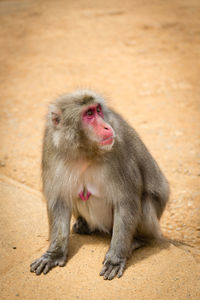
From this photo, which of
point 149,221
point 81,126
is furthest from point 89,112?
point 149,221

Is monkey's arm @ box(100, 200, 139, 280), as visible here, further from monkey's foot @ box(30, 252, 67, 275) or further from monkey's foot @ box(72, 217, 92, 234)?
monkey's foot @ box(72, 217, 92, 234)

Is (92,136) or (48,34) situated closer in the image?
(92,136)

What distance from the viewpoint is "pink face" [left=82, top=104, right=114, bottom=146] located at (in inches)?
129

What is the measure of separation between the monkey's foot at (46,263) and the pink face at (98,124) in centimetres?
129

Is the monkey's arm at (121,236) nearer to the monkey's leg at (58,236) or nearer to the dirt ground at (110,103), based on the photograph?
the dirt ground at (110,103)

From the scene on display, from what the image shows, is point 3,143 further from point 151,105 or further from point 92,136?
point 92,136

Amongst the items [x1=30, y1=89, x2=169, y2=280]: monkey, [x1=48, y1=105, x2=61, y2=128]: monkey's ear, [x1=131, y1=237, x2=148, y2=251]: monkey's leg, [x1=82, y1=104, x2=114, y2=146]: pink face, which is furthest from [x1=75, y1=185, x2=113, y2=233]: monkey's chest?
[x1=48, y1=105, x2=61, y2=128]: monkey's ear

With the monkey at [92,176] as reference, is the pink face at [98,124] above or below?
above

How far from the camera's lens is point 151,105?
8.85 meters

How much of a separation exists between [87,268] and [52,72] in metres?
8.42

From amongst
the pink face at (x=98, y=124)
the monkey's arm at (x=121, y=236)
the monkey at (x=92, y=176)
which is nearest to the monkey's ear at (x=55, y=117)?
the monkey at (x=92, y=176)

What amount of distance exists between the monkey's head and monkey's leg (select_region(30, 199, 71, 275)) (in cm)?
68

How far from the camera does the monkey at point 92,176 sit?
11.2 feet

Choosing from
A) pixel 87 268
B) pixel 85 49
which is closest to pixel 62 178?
pixel 87 268
